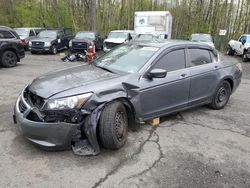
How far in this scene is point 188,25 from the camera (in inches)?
1243

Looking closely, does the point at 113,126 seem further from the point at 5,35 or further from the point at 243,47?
the point at 243,47

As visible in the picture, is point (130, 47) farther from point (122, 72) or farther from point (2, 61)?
point (2, 61)

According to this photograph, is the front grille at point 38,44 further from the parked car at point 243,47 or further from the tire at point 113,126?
the tire at point 113,126

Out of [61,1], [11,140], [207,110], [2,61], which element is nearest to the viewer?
[11,140]

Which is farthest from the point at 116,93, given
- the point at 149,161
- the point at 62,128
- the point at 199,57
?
the point at 199,57

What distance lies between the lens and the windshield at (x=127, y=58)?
15.0 feet

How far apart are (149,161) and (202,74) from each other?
241 cm

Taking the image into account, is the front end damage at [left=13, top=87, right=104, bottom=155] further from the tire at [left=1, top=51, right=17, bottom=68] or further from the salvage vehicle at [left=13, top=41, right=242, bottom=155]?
the tire at [left=1, top=51, right=17, bottom=68]

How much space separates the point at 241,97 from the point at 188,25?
25.8 m

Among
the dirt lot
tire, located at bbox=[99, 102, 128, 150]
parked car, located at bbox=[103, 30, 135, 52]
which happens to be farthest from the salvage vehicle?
parked car, located at bbox=[103, 30, 135, 52]

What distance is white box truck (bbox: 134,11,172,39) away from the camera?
18078mm

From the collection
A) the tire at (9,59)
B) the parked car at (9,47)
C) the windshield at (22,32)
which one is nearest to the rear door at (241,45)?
the parked car at (9,47)

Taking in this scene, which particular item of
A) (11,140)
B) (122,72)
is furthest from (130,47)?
(11,140)

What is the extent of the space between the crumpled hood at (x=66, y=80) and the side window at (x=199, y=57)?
184 centimetres
